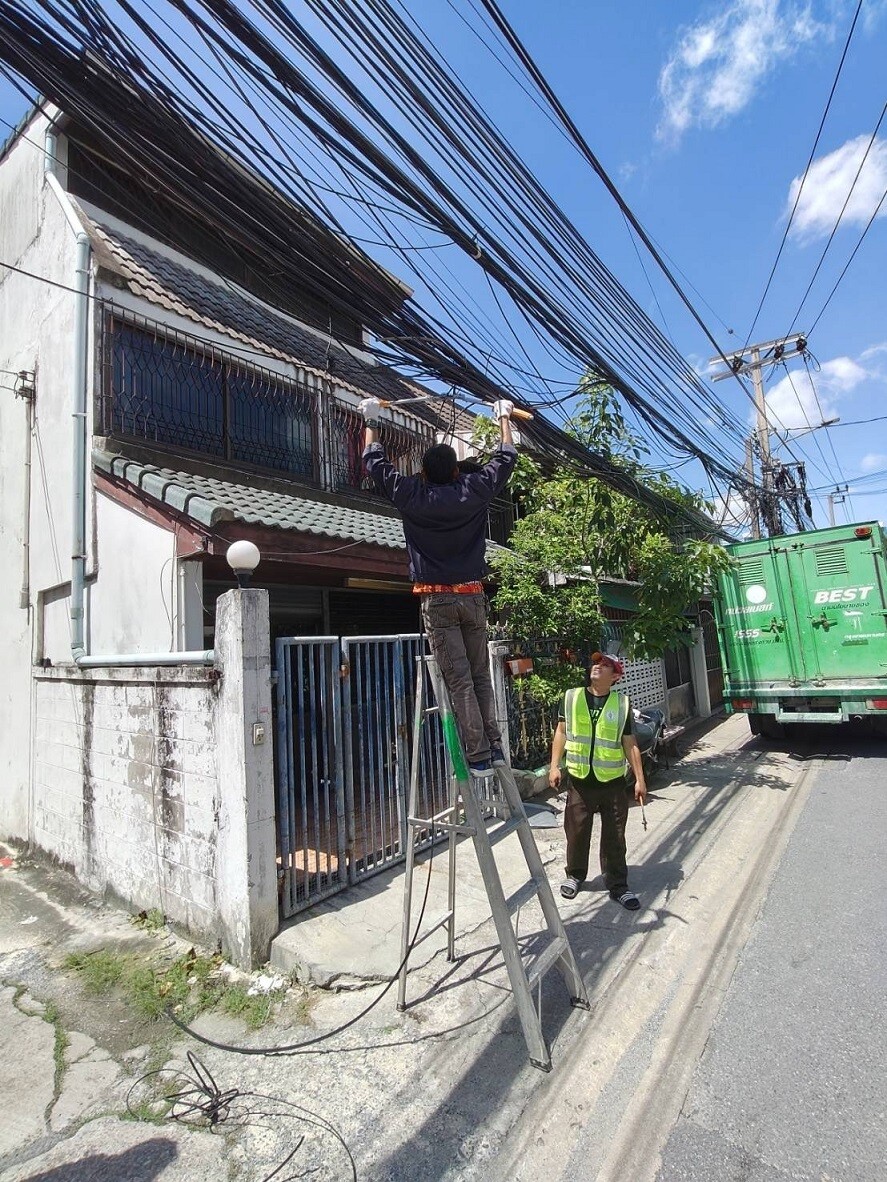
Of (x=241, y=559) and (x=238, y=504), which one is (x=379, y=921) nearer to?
(x=241, y=559)

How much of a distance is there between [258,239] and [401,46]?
4.30ft

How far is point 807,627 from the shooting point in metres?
8.94

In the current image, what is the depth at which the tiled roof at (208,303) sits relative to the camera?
634cm

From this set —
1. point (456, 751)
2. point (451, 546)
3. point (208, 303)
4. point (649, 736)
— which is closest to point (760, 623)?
point (649, 736)

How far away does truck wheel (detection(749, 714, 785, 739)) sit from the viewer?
9.74 m

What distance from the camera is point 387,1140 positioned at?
2.29 m

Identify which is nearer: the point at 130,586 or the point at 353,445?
the point at 130,586

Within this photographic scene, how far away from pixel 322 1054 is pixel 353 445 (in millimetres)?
7190

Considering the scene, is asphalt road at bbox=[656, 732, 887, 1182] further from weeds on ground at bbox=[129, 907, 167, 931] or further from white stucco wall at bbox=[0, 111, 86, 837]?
white stucco wall at bbox=[0, 111, 86, 837]

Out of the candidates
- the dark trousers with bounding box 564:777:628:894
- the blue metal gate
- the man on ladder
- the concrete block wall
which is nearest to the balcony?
the blue metal gate

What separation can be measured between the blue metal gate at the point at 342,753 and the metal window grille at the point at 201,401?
10.7ft

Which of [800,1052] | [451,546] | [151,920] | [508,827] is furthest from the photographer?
[151,920]

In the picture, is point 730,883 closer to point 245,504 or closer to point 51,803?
point 245,504

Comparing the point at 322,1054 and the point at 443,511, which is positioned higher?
the point at 443,511
